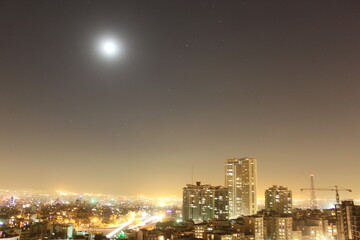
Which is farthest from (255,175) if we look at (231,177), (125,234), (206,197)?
(125,234)

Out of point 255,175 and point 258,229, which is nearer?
point 258,229

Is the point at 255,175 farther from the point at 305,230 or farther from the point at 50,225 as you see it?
the point at 50,225

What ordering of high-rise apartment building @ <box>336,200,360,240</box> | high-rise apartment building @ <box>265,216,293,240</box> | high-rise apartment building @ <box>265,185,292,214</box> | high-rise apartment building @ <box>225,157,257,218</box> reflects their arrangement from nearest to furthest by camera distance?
high-rise apartment building @ <box>336,200,360,240</box> → high-rise apartment building @ <box>265,216,293,240</box> → high-rise apartment building @ <box>225,157,257,218</box> → high-rise apartment building @ <box>265,185,292,214</box>

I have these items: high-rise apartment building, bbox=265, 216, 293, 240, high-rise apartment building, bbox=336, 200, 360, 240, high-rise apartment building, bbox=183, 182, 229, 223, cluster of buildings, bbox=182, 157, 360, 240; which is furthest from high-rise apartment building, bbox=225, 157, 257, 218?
high-rise apartment building, bbox=336, 200, 360, 240

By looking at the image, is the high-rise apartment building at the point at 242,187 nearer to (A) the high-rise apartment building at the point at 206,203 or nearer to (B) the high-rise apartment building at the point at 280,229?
(A) the high-rise apartment building at the point at 206,203

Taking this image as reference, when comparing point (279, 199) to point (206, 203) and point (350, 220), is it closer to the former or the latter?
point (206, 203)

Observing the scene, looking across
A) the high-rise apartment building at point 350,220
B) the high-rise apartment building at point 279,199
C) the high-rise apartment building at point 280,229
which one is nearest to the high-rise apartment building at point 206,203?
the high-rise apartment building at point 279,199

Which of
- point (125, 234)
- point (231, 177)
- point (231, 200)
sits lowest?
point (125, 234)

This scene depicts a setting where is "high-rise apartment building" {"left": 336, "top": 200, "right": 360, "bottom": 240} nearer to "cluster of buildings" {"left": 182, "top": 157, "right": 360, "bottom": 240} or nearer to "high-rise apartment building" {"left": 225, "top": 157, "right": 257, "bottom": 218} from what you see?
"cluster of buildings" {"left": 182, "top": 157, "right": 360, "bottom": 240}
